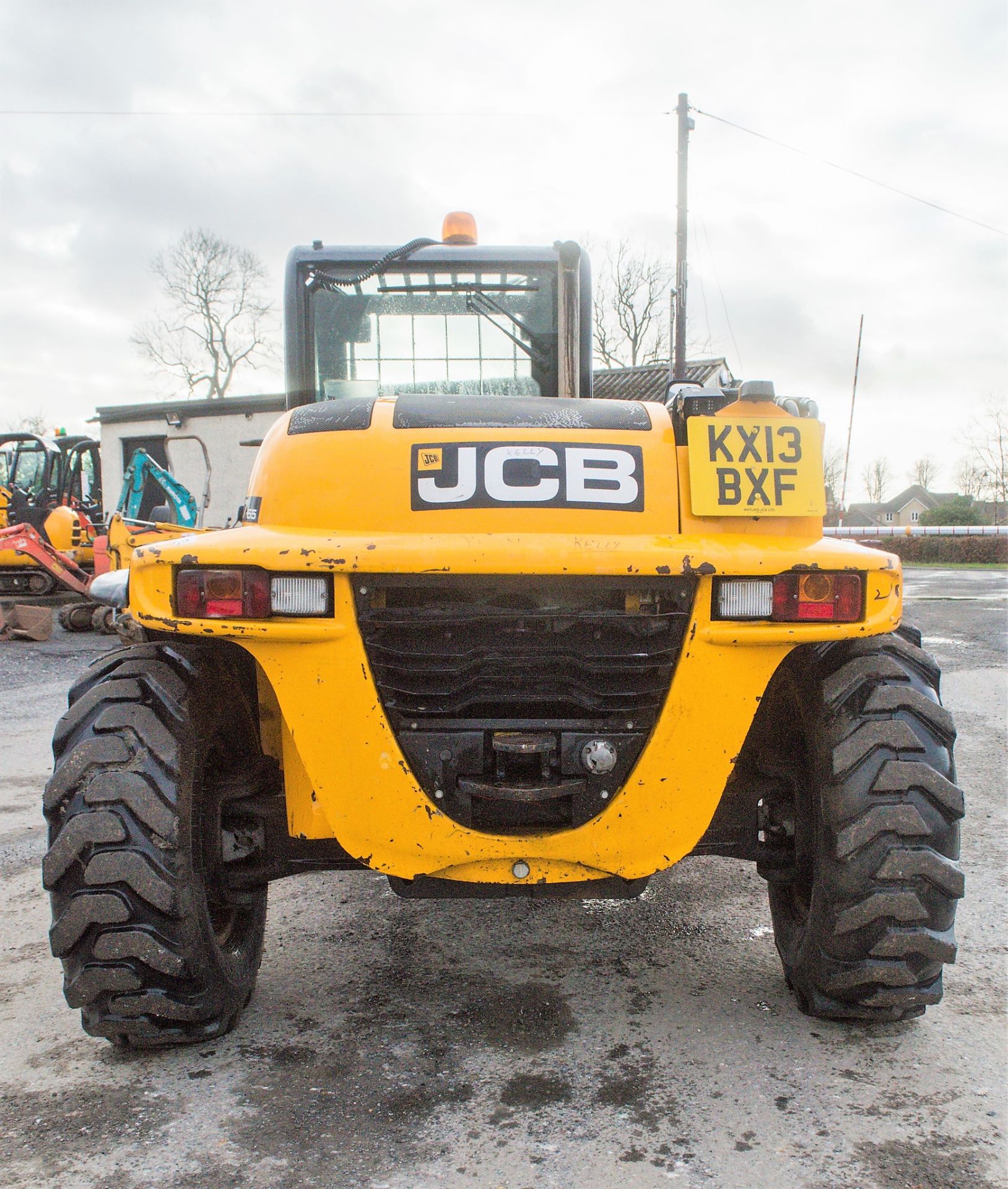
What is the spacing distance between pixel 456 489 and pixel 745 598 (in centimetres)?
72

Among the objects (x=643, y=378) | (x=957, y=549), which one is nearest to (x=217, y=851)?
(x=643, y=378)

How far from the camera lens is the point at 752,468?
245 centimetres

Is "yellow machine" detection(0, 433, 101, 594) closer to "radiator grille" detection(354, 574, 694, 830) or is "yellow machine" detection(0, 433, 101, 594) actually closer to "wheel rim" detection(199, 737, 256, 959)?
"wheel rim" detection(199, 737, 256, 959)

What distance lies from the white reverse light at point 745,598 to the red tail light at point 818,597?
19 millimetres

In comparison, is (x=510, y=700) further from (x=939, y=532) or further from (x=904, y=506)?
(x=904, y=506)

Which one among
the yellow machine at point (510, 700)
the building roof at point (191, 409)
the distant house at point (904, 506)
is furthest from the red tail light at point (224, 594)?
the distant house at point (904, 506)

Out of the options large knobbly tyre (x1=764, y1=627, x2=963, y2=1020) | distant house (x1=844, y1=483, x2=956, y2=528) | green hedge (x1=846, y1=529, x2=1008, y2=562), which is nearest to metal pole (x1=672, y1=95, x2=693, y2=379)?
green hedge (x1=846, y1=529, x2=1008, y2=562)

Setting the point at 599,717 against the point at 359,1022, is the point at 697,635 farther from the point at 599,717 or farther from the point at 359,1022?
the point at 359,1022

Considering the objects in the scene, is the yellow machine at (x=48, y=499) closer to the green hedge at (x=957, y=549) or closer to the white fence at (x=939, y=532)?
the white fence at (x=939, y=532)

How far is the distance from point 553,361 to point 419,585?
7.44ft

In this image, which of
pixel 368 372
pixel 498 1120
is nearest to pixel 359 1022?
pixel 498 1120

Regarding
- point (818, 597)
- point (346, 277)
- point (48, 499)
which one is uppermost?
point (346, 277)

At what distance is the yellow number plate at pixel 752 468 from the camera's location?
243 centimetres

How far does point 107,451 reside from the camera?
22.5 metres
